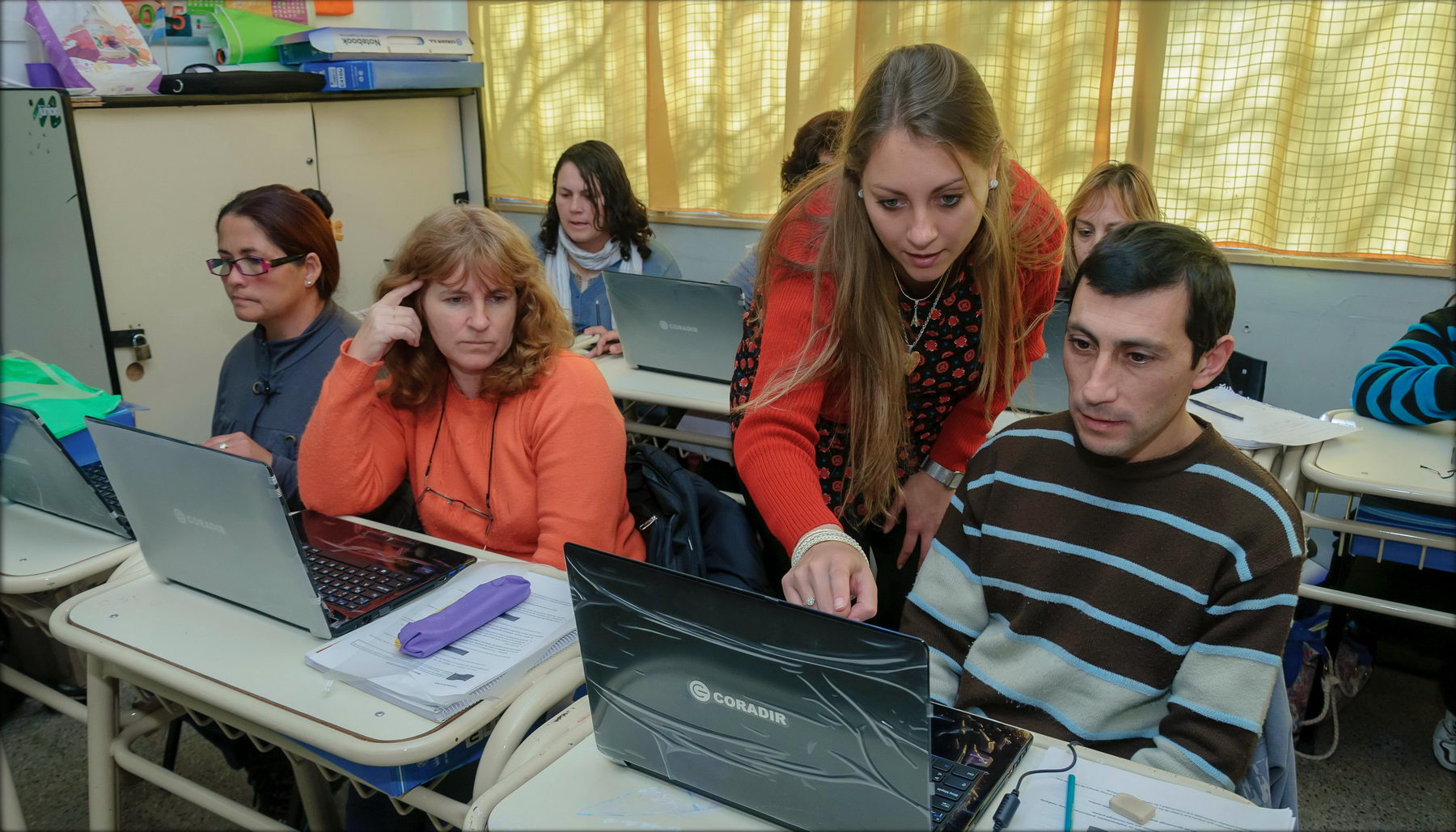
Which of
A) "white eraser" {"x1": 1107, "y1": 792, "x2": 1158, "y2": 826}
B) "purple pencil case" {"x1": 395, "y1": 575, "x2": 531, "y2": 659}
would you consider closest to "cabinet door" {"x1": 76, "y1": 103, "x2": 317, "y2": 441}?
"purple pencil case" {"x1": 395, "y1": 575, "x2": 531, "y2": 659}

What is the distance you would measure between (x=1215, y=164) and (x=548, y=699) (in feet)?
8.72

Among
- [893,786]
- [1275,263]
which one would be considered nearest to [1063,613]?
[893,786]

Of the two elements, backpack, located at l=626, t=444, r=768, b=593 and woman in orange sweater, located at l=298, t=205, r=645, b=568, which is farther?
woman in orange sweater, located at l=298, t=205, r=645, b=568

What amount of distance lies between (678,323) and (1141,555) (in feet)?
5.14

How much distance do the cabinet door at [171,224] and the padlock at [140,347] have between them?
0.02m

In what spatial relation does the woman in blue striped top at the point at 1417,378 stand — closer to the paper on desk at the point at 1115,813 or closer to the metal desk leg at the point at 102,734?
the paper on desk at the point at 1115,813

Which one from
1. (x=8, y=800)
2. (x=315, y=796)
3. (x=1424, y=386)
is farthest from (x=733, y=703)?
(x=1424, y=386)

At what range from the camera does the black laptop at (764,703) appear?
2.41 ft

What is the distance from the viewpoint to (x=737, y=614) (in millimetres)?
771

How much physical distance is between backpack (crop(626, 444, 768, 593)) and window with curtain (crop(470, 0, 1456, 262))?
1.67m

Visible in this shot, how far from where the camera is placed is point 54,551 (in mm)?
1490

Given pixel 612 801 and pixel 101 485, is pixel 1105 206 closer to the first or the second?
pixel 612 801

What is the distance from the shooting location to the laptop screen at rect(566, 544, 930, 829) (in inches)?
28.9

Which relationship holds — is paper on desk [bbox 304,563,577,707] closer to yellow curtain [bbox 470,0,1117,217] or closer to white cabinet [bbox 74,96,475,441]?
white cabinet [bbox 74,96,475,441]
